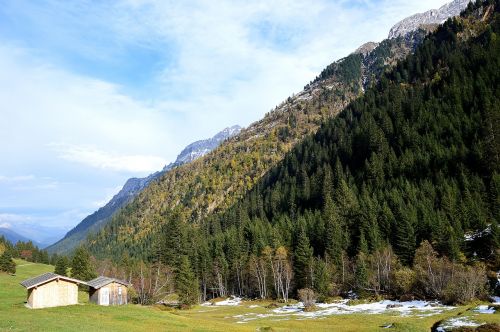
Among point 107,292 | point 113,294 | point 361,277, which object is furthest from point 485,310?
point 107,292

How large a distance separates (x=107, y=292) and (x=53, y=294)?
48.1 feet

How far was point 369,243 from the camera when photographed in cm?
12150

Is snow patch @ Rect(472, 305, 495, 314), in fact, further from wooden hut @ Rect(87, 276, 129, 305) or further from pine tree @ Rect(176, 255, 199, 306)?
pine tree @ Rect(176, 255, 199, 306)

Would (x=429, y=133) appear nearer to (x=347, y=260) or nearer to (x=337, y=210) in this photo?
(x=337, y=210)

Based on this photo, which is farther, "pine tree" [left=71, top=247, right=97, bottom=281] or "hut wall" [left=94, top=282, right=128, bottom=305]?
"pine tree" [left=71, top=247, right=97, bottom=281]

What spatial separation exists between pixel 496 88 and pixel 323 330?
159 metres

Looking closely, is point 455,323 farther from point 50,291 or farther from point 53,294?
point 50,291

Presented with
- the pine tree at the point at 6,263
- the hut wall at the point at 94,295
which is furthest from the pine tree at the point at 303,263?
the pine tree at the point at 6,263

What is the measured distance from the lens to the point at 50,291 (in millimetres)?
63469

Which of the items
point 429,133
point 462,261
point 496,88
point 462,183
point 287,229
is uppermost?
point 496,88

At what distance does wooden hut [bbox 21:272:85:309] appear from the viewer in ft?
202

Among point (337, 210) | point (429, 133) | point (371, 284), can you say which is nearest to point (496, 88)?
point (429, 133)

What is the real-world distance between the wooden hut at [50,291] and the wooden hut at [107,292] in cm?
957

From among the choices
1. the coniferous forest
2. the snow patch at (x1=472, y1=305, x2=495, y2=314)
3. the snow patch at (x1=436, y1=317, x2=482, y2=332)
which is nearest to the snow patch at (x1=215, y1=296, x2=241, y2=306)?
the coniferous forest
